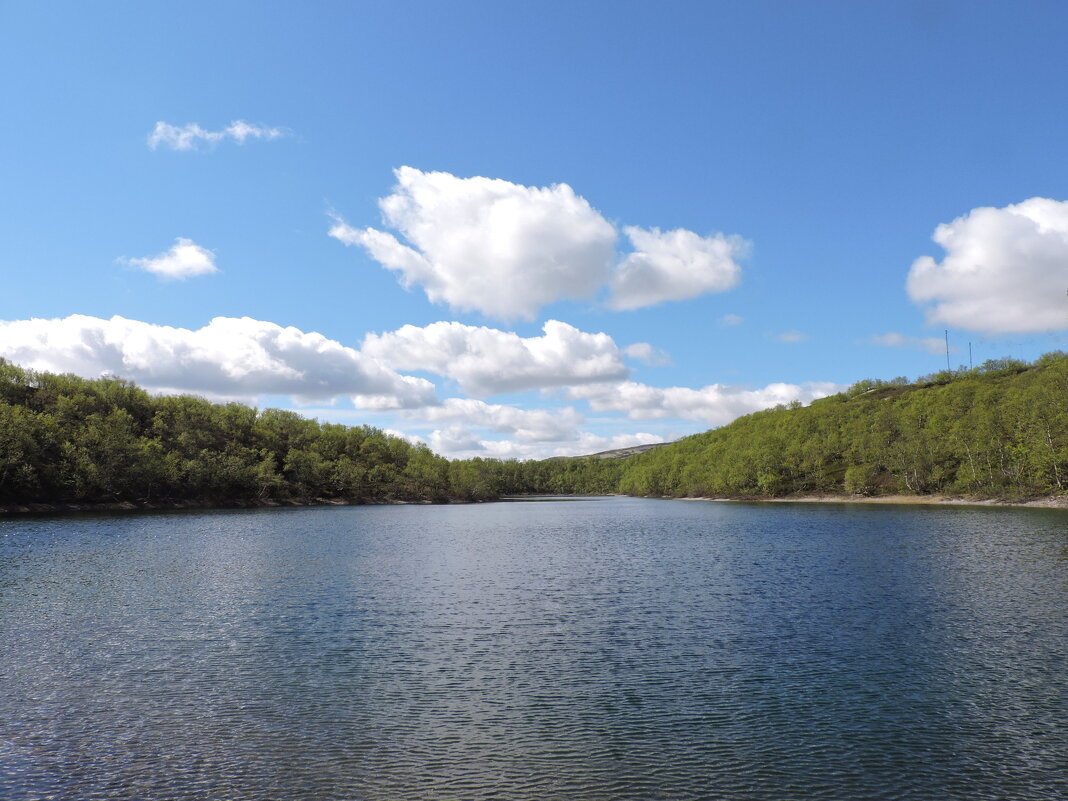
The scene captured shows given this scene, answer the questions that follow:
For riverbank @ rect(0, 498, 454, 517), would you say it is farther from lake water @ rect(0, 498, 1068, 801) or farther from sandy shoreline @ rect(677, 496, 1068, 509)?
sandy shoreline @ rect(677, 496, 1068, 509)

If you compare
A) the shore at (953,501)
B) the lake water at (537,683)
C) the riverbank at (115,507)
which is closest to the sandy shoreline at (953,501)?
the shore at (953,501)

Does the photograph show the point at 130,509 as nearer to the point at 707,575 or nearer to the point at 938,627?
the point at 707,575

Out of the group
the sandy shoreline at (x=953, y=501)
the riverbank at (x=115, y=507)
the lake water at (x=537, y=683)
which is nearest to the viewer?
the lake water at (x=537, y=683)

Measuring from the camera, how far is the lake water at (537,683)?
16.3 metres

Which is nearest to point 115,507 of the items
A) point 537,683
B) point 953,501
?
point 537,683

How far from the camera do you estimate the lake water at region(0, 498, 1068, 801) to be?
16266 mm

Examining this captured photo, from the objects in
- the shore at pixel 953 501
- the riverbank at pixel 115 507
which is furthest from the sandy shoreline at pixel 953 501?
the riverbank at pixel 115 507

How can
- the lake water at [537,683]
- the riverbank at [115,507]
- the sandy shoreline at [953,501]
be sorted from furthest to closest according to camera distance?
the riverbank at [115,507]
the sandy shoreline at [953,501]
the lake water at [537,683]

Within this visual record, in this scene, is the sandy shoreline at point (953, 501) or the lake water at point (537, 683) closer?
the lake water at point (537, 683)

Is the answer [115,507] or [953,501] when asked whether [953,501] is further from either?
[115,507]

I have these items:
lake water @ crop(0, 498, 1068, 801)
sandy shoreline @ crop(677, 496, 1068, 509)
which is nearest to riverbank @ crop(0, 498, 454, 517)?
→ lake water @ crop(0, 498, 1068, 801)

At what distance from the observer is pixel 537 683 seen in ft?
78.2

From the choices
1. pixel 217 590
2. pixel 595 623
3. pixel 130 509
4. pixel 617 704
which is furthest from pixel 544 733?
pixel 130 509

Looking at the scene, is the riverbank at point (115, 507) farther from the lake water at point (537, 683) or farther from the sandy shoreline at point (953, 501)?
the sandy shoreline at point (953, 501)
